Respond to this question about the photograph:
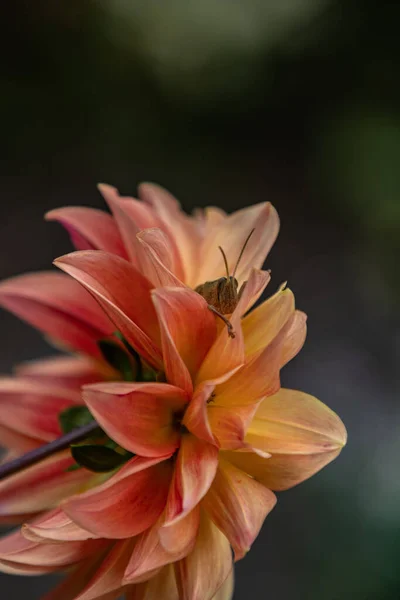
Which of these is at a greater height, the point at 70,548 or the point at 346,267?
the point at 346,267

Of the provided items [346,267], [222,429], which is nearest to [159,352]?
[222,429]

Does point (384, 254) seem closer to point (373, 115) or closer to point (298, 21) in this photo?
point (373, 115)

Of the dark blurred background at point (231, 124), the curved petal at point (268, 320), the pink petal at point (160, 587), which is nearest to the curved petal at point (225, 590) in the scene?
the pink petal at point (160, 587)

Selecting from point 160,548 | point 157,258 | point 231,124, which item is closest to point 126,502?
point 160,548

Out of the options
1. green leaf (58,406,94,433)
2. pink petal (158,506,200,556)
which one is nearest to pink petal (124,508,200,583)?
pink petal (158,506,200,556)

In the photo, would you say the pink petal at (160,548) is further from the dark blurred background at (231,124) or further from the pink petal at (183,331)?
the dark blurred background at (231,124)

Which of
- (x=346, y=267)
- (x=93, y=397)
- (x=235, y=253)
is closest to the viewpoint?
(x=93, y=397)

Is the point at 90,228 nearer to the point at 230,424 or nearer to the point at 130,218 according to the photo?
the point at 130,218
